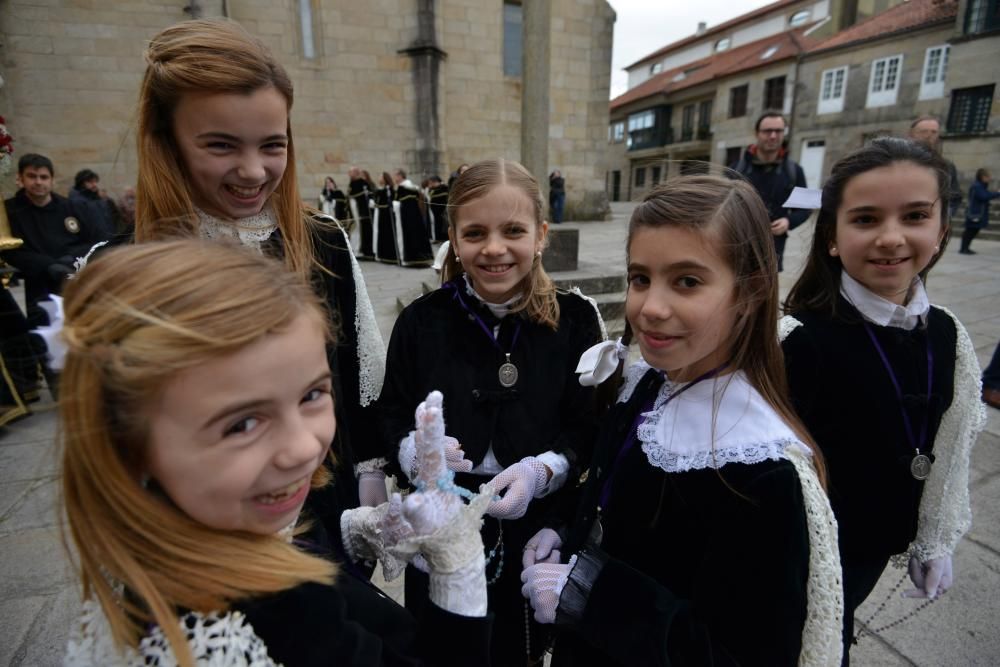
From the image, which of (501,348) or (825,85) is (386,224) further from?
(825,85)

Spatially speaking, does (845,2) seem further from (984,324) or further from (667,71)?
(984,324)

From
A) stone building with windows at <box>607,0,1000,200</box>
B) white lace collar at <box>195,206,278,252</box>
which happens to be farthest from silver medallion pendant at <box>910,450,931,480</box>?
stone building with windows at <box>607,0,1000,200</box>

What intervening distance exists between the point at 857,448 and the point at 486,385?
40.2 inches

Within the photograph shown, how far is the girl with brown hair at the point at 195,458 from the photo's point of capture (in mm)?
639

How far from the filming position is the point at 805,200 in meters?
1.79

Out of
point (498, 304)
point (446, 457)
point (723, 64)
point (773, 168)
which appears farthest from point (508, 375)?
point (723, 64)

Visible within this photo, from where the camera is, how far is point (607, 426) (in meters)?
1.33

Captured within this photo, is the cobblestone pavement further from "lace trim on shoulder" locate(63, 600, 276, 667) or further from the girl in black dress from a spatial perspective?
the girl in black dress

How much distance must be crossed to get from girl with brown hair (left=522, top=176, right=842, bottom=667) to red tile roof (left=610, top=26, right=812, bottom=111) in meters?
27.9

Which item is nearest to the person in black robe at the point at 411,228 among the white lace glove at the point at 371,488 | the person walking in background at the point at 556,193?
the person walking in background at the point at 556,193

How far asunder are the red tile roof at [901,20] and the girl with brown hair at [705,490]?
23.3 m

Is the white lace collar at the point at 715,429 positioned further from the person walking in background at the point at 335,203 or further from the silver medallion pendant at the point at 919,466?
the person walking in background at the point at 335,203

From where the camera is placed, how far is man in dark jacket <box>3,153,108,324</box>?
13.6 feet

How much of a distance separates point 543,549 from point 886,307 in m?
1.13
